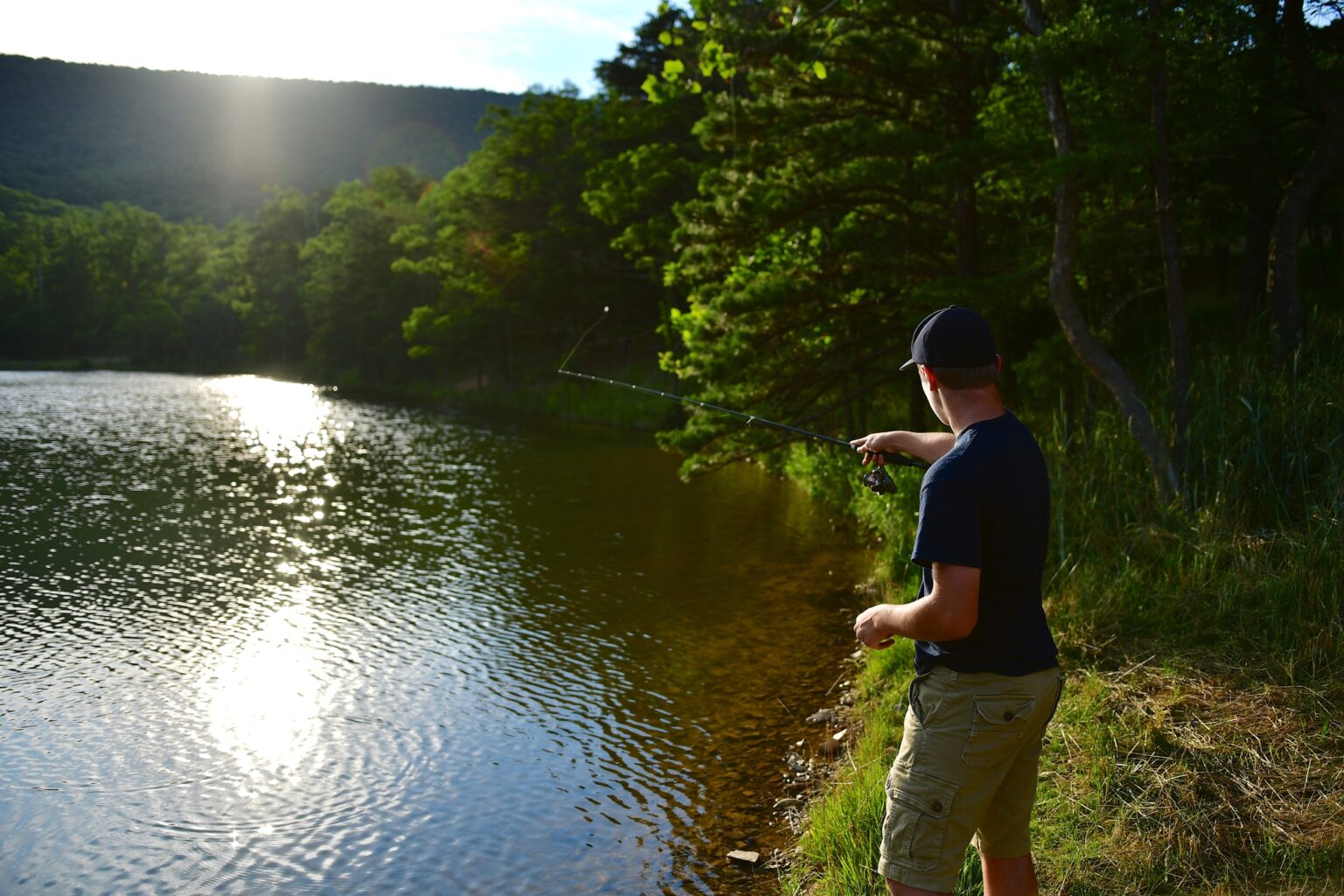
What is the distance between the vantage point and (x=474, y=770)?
6984mm

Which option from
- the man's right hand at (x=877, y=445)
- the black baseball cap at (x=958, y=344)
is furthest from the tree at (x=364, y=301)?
the black baseball cap at (x=958, y=344)

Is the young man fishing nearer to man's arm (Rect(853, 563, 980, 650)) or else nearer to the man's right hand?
man's arm (Rect(853, 563, 980, 650))

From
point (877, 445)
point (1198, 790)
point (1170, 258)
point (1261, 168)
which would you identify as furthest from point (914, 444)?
point (1261, 168)

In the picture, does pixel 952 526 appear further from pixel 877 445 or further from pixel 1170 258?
pixel 1170 258

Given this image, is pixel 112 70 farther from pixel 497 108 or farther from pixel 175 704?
pixel 175 704

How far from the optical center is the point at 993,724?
2.83 m

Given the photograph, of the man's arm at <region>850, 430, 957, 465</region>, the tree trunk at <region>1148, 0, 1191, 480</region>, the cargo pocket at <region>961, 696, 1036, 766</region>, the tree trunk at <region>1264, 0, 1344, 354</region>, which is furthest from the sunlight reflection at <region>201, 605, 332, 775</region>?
the tree trunk at <region>1264, 0, 1344, 354</region>

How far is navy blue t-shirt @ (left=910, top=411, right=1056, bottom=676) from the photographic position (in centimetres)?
270

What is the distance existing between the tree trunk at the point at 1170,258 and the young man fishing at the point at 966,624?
546 centimetres

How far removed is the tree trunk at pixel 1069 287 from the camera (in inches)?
313

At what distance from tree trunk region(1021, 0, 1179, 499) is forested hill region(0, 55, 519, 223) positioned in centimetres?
13186

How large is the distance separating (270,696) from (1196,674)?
7167 mm

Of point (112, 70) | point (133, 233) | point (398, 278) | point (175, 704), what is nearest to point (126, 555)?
point (175, 704)

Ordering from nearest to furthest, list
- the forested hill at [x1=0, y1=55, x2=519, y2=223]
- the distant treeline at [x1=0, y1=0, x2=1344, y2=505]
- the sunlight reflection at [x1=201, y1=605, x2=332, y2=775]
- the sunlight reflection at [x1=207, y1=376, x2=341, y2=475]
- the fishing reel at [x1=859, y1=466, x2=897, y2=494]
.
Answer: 1. the fishing reel at [x1=859, y1=466, x2=897, y2=494]
2. the sunlight reflection at [x1=201, y1=605, x2=332, y2=775]
3. the distant treeline at [x1=0, y1=0, x2=1344, y2=505]
4. the sunlight reflection at [x1=207, y1=376, x2=341, y2=475]
5. the forested hill at [x1=0, y1=55, x2=519, y2=223]
